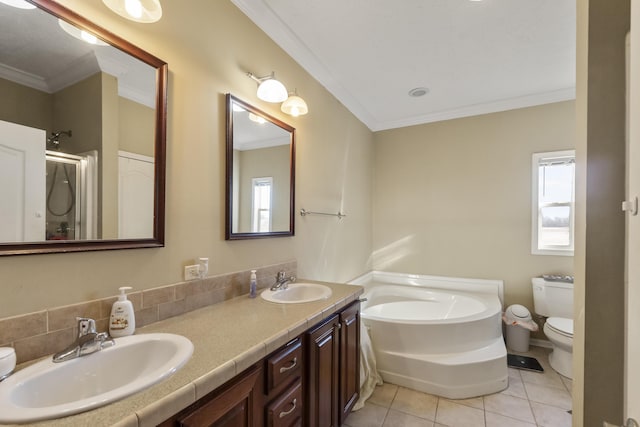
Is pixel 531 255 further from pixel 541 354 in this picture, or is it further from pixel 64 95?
pixel 64 95

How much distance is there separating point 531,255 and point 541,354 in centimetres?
100

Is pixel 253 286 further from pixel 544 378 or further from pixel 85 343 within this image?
pixel 544 378

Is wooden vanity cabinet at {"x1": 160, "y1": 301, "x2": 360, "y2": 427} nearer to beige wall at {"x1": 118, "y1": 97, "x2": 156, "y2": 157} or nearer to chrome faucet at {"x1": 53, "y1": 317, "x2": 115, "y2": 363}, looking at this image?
chrome faucet at {"x1": 53, "y1": 317, "x2": 115, "y2": 363}

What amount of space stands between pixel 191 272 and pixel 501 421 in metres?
2.25

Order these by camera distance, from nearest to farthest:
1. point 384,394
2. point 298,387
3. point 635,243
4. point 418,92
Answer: point 635,243
point 298,387
point 384,394
point 418,92

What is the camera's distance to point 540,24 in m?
1.94

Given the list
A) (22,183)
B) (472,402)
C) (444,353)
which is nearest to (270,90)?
(22,183)

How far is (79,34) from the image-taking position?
3.40ft

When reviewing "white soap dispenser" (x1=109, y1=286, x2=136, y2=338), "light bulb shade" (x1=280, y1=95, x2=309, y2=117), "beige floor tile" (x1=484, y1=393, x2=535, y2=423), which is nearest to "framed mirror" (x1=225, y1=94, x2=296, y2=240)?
"light bulb shade" (x1=280, y1=95, x2=309, y2=117)

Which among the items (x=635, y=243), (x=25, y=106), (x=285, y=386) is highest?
(x=25, y=106)

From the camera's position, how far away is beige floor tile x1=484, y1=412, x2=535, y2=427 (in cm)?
187

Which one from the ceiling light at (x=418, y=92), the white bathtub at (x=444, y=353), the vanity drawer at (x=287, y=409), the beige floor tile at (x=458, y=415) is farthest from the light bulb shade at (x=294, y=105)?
the beige floor tile at (x=458, y=415)

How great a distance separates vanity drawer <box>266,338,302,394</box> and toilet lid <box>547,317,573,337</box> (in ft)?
7.97

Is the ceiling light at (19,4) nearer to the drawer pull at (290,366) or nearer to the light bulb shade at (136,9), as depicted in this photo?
the light bulb shade at (136,9)
